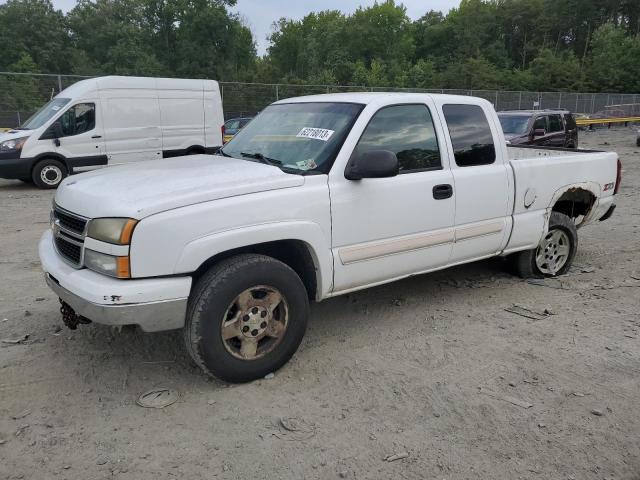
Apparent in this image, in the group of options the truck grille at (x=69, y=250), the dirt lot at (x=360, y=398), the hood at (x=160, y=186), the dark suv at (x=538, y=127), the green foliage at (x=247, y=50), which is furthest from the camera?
the green foliage at (x=247, y=50)

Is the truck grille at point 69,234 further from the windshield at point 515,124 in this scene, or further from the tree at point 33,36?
the tree at point 33,36

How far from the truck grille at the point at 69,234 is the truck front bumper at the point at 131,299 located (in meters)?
0.17

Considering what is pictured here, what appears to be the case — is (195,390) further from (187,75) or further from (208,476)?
(187,75)

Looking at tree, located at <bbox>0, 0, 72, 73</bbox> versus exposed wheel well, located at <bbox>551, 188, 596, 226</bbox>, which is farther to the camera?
tree, located at <bbox>0, 0, 72, 73</bbox>

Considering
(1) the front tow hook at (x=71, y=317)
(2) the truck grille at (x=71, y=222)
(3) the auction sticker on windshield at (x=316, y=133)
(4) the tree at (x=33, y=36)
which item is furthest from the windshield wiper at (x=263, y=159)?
(4) the tree at (x=33, y=36)

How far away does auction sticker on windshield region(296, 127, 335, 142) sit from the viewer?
3.87 m

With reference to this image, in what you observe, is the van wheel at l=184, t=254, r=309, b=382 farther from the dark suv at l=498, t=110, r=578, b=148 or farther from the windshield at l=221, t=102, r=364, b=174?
the dark suv at l=498, t=110, r=578, b=148

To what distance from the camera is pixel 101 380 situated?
351cm

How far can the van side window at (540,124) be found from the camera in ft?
44.9

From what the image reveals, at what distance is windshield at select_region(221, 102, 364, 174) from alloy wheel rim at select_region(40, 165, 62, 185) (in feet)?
28.8

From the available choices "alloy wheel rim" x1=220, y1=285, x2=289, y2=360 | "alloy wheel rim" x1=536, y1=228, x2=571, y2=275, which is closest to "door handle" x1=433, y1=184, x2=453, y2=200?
"alloy wheel rim" x1=220, y1=285, x2=289, y2=360

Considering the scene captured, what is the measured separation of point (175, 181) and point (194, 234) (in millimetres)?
480

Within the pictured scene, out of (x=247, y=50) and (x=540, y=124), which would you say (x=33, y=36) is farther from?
(x=540, y=124)

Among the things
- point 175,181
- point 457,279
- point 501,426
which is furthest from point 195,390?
point 457,279
